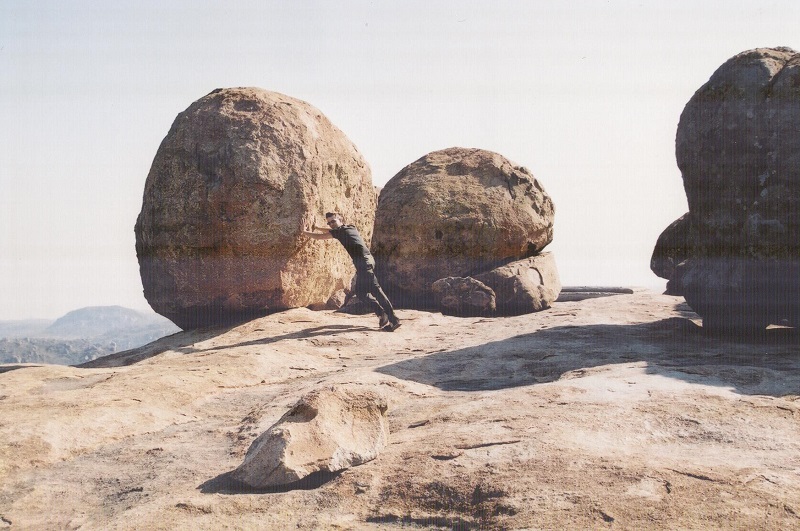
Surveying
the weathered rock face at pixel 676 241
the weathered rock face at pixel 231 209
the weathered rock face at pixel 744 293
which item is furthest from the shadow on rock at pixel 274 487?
the weathered rock face at pixel 676 241

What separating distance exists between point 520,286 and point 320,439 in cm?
689

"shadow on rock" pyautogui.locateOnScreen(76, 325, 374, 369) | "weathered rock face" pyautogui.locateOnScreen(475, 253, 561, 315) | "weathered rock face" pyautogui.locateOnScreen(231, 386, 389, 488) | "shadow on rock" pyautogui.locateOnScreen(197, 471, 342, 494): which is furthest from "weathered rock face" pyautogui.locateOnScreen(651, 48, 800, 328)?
"shadow on rock" pyautogui.locateOnScreen(197, 471, 342, 494)

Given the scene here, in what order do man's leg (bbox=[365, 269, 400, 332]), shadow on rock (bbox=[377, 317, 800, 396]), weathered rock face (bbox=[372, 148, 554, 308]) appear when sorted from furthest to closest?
weathered rock face (bbox=[372, 148, 554, 308]) < man's leg (bbox=[365, 269, 400, 332]) < shadow on rock (bbox=[377, 317, 800, 396])

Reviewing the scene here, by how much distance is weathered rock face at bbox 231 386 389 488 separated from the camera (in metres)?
3.78

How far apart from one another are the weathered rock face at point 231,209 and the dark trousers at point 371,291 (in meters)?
0.87

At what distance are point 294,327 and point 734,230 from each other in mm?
5075

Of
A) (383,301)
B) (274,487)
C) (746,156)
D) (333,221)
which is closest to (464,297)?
(383,301)

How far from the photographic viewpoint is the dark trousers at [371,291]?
9.35 metres

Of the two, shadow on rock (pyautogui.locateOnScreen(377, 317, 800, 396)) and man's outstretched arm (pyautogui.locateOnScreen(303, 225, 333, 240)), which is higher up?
man's outstretched arm (pyautogui.locateOnScreen(303, 225, 333, 240))

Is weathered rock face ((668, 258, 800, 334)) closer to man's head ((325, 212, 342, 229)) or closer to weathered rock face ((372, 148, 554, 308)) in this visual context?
weathered rock face ((372, 148, 554, 308))

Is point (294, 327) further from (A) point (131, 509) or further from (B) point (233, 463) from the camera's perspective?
(A) point (131, 509)

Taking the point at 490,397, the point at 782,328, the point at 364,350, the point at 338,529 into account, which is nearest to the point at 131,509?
the point at 338,529

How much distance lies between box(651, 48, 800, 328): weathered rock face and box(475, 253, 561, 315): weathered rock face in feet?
9.15

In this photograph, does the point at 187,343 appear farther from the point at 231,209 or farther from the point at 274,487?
the point at 274,487
